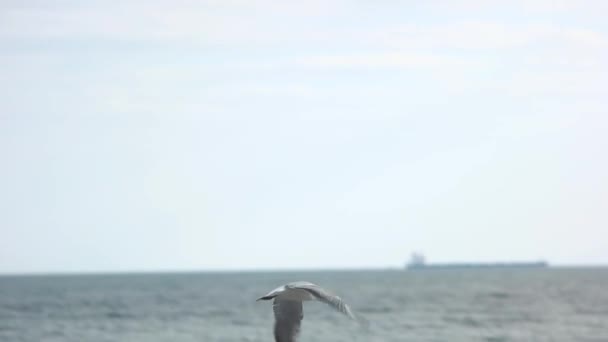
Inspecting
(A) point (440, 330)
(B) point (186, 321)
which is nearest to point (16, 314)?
(B) point (186, 321)

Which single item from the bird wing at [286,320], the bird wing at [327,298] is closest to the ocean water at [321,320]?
the bird wing at [286,320]

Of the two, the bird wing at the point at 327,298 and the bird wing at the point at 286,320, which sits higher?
the bird wing at the point at 327,298

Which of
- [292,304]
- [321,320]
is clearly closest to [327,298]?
[292,304]

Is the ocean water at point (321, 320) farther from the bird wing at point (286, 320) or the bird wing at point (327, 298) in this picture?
the bird wing at point (327, 298)

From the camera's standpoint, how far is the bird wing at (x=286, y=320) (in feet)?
51.5

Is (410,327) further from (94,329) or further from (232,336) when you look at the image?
(94,329)

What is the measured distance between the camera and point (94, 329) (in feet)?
182

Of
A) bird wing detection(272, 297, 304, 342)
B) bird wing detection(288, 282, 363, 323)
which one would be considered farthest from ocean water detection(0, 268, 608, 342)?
bird wing detection(288, 282, 363, 323)

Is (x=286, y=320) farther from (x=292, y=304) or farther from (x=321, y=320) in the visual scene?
(x=321, y=320)

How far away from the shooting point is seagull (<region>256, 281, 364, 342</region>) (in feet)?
51.3

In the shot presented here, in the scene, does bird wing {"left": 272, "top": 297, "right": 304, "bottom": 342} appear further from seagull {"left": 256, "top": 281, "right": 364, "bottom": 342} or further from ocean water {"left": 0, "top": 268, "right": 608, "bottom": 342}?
ocean water {"left": 0, "top": 268, "right": 608, "bottom": 342}

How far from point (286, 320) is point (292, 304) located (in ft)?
1.03

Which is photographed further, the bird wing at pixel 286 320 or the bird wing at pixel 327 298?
the bird wing at pixel 286 320

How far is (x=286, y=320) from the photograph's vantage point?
15.8m
